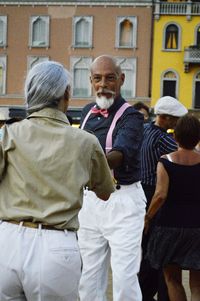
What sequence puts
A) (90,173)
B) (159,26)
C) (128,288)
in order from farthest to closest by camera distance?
(159,26)
(128,288)
(90,173)

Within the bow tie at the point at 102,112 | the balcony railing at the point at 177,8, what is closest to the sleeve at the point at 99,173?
the bow tie at the point at 102,112

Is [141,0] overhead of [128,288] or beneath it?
overhead

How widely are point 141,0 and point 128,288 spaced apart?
37.5m

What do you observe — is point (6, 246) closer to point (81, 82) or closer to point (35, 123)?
point (35, 123)

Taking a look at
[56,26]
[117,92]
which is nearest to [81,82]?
[56,26]

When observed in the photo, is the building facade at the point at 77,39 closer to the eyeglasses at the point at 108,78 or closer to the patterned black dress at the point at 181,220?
the patterned black dress at the point at 181,220

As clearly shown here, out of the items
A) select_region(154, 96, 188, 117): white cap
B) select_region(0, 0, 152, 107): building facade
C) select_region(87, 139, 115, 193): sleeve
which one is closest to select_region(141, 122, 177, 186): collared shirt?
select_region(154, 96, 188, 117): white cap

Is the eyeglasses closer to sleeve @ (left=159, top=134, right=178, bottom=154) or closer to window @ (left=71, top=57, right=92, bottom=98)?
sleeve @ (left=159, top=134, right=178, bottom=154)

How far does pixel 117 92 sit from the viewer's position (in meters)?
4.91

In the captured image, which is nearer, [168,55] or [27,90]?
[27,90]

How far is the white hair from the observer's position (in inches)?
126

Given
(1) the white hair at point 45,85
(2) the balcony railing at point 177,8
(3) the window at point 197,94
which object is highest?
(2) the balcony railing at point 177,8

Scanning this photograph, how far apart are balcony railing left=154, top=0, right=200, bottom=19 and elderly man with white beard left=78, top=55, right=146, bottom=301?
3672 centimetres

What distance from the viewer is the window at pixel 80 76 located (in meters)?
41.8
